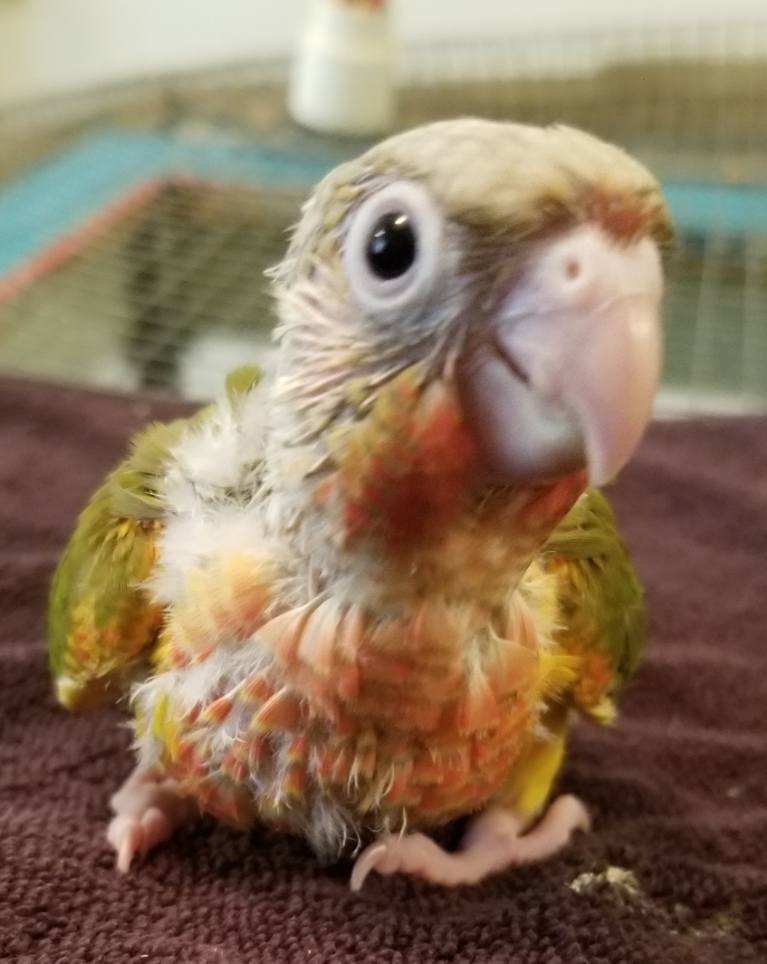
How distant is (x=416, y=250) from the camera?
0.39 metres

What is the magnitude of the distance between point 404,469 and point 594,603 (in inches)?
10.4

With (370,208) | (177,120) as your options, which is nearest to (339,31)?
(177,120)

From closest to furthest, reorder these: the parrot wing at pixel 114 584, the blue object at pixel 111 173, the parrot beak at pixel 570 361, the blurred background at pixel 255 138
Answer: the parrot beak at pixel 570 361 < the parrot wing at pixel 114 584 < the blurred background at pixel 255 138 < the blue object at pixel 111 173

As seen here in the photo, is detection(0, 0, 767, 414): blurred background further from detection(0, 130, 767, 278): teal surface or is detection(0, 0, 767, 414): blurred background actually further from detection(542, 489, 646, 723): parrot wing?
detection(542, 489, 646, 723): parrot wing

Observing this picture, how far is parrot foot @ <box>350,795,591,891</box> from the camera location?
25.7 inches

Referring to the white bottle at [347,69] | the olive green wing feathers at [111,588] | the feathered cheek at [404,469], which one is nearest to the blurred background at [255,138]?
the white bottle at [347,69]

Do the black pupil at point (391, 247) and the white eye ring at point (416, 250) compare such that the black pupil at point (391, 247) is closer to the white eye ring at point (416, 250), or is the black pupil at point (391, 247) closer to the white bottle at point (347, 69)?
the white eye ring at point (416, 250)

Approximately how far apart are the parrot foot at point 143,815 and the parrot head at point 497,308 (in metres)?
0.37

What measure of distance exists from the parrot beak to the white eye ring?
3 cm

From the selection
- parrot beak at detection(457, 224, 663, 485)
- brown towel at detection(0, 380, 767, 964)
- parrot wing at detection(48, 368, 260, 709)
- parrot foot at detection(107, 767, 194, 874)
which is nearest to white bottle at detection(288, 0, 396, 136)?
brown towel at detection(0, 380, 767, 964)

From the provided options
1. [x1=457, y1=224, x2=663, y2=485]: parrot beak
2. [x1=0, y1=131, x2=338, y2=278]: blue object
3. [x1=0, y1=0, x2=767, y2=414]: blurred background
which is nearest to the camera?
[x1=457, y1=224, x2=663, y2=485]: parrot beak

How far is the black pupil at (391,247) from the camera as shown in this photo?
0.39 m

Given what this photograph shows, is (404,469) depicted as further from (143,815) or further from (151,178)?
(151,178)

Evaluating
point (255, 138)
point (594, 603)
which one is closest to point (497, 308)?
A: point (594, 603)
